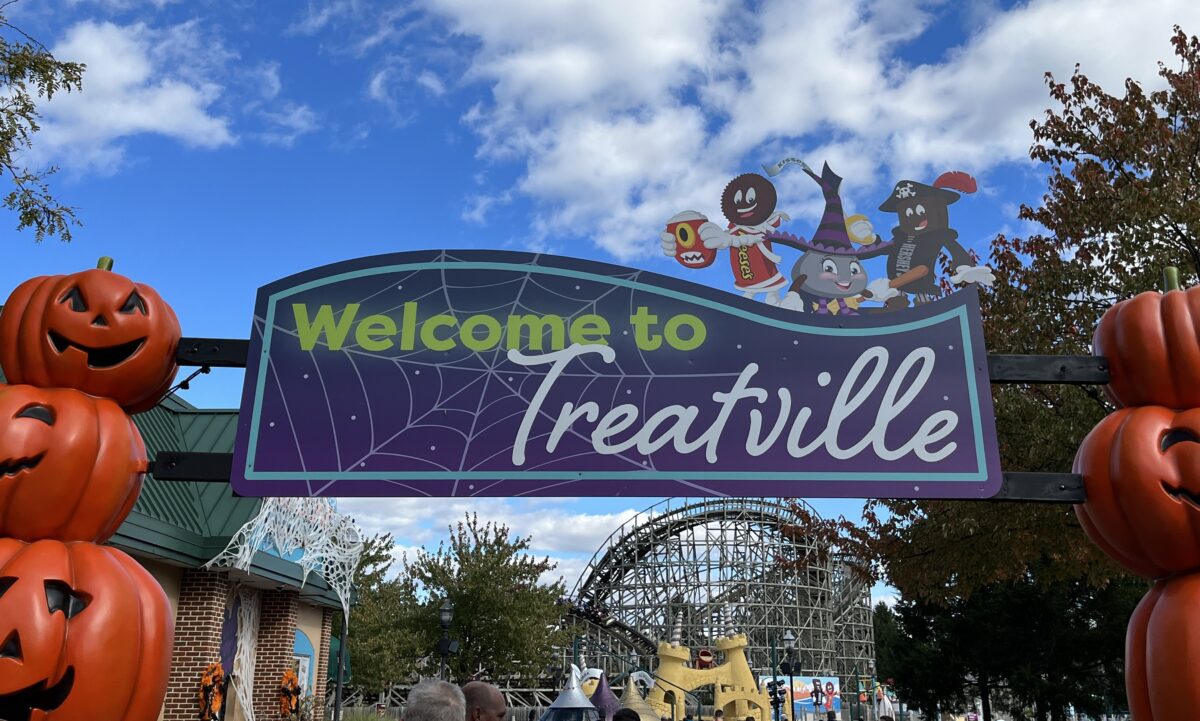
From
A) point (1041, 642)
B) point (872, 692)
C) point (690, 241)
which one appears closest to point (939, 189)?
point (690, 241)

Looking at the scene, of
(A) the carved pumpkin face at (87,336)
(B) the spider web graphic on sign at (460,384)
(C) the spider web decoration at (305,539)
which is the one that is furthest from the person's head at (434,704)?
(C) the spider web decoration at (305,539)

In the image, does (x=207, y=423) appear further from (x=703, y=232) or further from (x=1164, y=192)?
(x=1164, y=192)

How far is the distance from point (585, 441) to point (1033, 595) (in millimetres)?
27013

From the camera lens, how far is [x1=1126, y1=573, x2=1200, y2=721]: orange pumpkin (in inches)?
119

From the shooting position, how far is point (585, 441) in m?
3.97

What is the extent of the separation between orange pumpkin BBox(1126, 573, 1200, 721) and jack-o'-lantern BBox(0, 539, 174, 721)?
3.54 metres

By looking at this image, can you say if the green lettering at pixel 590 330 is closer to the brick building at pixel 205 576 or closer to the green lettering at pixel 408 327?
the green lettering at pixel 408 327

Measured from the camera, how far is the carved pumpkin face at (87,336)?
3551 mm

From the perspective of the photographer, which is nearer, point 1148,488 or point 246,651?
point 1148,488

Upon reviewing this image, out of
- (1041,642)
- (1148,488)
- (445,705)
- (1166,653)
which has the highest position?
(1148,488)

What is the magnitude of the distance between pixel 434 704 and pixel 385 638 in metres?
28.1

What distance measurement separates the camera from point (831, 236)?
12.0 m

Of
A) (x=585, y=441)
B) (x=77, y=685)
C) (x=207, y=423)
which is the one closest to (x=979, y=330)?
(x=585, y=441)

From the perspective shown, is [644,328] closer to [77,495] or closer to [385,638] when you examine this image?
[77,495]
